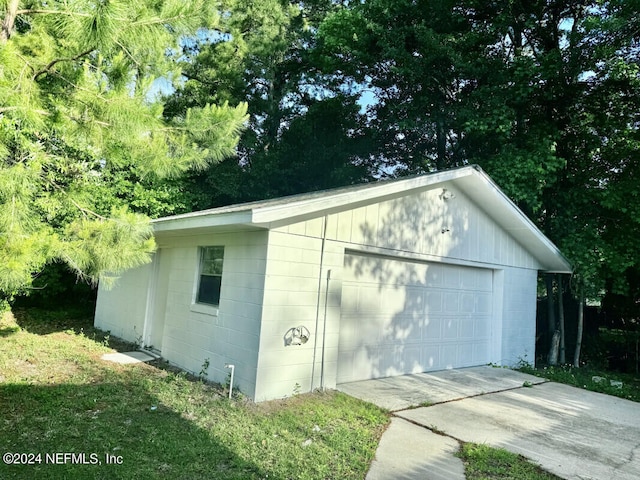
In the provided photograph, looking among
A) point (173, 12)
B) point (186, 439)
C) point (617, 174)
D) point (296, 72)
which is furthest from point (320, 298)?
point (296, 72)

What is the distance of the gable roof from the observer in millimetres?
5086

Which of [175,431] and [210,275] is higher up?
[210,275]

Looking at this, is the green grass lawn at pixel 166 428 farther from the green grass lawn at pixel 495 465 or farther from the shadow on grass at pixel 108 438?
the green grass lawn at pixel 495 465

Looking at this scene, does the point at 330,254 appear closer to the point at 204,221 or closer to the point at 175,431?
the point at 204,221

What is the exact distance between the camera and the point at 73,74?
4.53 m

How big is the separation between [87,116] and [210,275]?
2886 millimetres

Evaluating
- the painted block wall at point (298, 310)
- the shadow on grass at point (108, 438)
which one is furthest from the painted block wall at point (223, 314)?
the shadow on grass at point (108, 438)

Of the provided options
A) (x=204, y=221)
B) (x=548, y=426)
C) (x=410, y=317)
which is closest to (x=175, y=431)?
(x=204, y=221)

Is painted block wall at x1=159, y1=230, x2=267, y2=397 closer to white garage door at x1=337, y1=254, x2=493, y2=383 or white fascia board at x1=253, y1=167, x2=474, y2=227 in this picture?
white fascia board at x1=253, y1=167, x2=474, y2=227

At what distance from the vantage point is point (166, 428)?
13.9ft

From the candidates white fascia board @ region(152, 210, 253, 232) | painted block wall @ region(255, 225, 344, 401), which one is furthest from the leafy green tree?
painted block wall @ region(255, 225, 344, 401)

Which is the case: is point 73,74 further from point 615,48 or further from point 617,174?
point 617,174

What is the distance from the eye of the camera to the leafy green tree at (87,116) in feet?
12.5

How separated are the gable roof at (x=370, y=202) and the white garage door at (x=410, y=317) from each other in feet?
3.62
